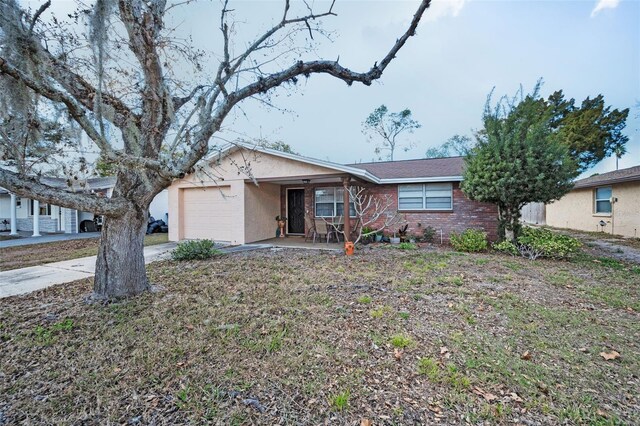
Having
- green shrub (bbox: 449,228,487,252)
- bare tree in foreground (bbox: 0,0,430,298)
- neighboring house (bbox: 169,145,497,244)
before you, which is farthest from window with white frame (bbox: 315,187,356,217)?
bare tree in foreground (bbox: 0,0,430,298)

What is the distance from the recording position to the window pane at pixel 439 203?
36.5 feet

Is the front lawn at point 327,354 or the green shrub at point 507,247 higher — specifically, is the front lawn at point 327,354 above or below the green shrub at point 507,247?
below

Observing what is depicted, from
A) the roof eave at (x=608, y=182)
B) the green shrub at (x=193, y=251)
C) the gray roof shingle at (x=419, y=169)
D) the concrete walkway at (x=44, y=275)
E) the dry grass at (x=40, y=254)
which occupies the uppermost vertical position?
the gray roof shingle at (x=419, y=169)

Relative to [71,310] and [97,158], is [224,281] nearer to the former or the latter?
[71,310]

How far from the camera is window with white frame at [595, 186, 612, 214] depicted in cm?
1419

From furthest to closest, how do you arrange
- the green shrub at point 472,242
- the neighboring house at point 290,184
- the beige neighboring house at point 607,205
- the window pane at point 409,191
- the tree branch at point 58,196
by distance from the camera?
the beige neighboring house at point 607,205, the window pane at point 409,191, the neighboring house at point 290,184, the green shrub at point 472,242, the tree branch at point 58,196

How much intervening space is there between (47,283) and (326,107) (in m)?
12.0

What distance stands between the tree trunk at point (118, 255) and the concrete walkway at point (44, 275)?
→ 1937mm

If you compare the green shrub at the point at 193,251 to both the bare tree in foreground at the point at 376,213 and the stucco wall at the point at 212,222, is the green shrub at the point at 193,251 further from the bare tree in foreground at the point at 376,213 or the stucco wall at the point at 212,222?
the bare tree in foreground at the point at 376,213

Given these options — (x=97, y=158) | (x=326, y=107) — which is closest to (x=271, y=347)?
(x=97, y=158)

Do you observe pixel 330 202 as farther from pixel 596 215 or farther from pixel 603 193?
pixel 596 215

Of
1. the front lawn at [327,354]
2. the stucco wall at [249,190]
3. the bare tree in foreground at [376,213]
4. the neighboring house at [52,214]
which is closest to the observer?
the front lawn at [327,354]

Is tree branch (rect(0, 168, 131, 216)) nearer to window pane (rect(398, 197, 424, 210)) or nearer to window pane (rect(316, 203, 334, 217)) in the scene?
window pane (rect(316, 203, 334, 217))

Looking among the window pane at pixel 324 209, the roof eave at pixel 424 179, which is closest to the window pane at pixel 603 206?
the roof eave at pixel 424 179
